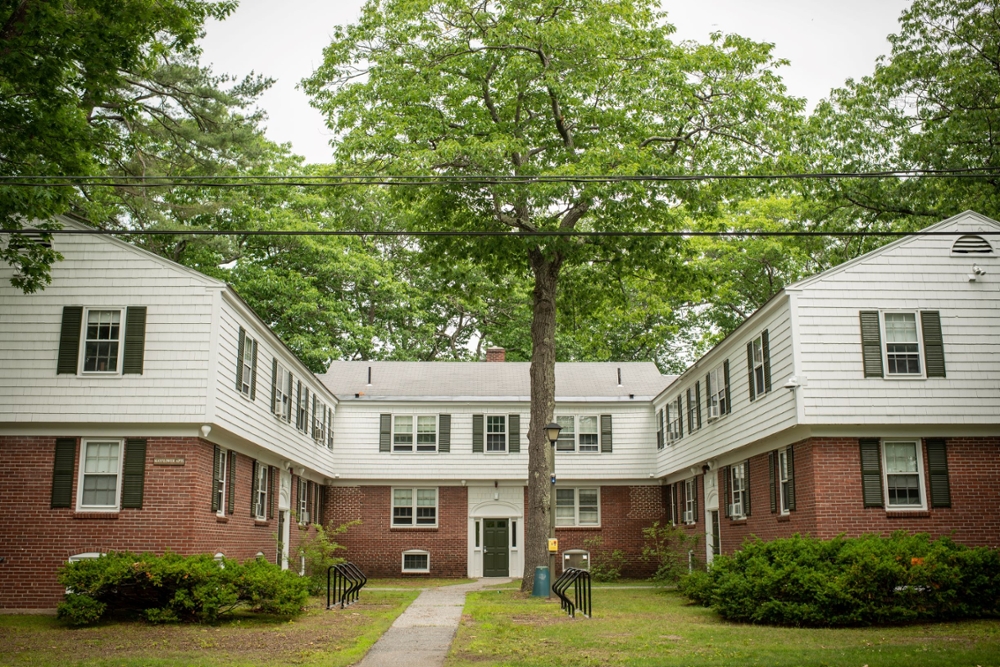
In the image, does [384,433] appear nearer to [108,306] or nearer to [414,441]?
[414,441]

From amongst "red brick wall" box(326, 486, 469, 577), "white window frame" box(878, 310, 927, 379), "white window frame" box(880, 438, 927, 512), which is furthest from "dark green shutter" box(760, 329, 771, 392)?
"red brick wall" box(326, 486, 469, 577)

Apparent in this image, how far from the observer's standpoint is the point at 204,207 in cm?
2619

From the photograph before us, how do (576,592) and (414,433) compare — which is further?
(414,433)

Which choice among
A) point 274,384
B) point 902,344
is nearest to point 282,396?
point 274,384

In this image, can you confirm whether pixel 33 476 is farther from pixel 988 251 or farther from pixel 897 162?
pixel 897 162

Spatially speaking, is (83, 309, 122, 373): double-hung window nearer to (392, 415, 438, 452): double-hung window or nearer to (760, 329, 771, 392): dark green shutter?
(760, 329, 771, 392): dark green shutter

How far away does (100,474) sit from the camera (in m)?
17.3

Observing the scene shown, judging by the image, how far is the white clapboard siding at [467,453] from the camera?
32250 millimetres

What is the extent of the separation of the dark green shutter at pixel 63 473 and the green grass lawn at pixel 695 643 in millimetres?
7806

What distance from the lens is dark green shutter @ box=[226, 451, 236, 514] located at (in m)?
19.6

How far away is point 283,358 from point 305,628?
9.93m

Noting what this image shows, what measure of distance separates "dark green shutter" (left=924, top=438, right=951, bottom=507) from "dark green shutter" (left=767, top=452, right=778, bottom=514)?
324 centimetres

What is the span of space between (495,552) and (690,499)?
7.69 m

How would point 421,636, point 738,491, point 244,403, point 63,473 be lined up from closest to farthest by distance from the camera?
point 421,636
point 63,473
point 244,403
point 738,491
